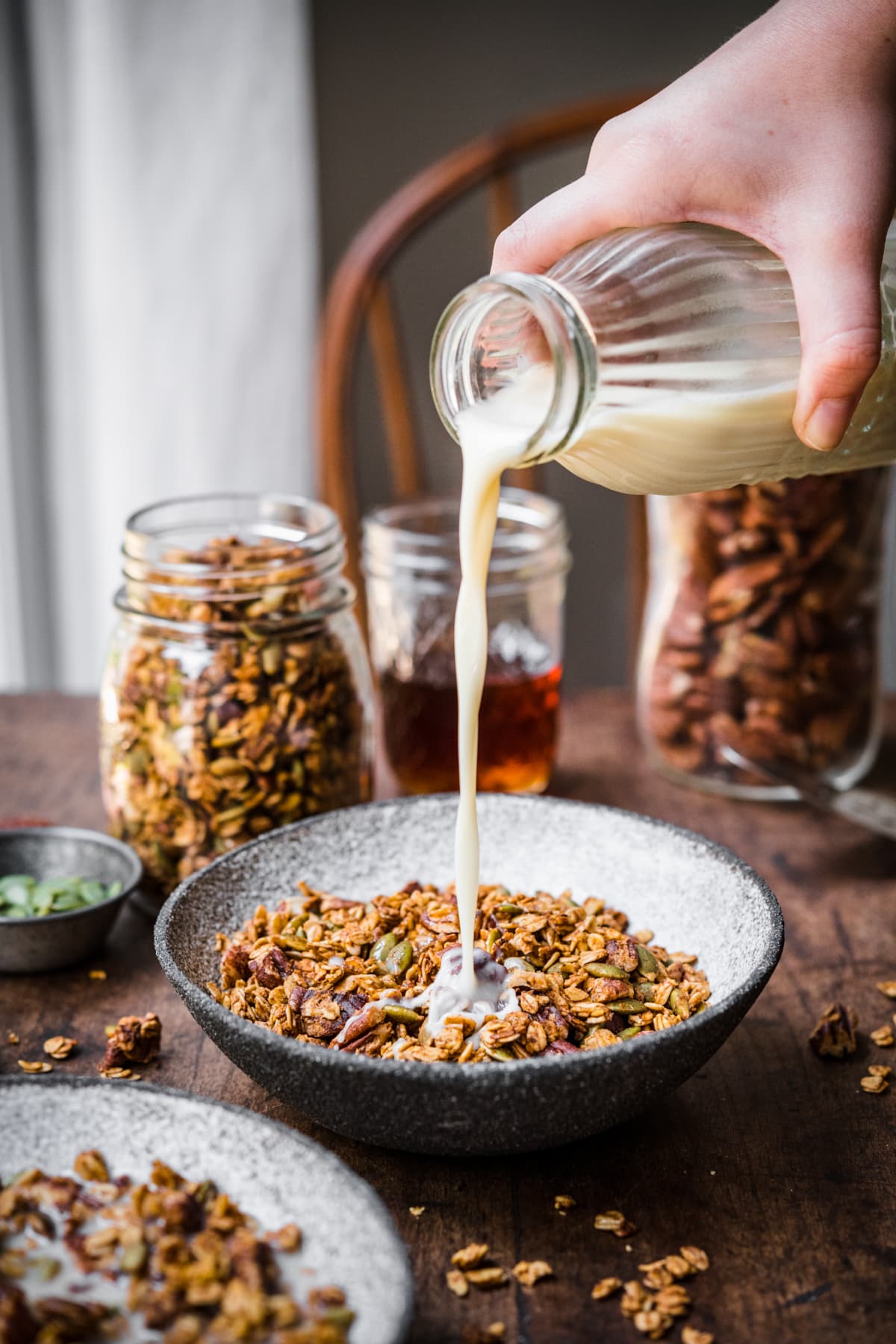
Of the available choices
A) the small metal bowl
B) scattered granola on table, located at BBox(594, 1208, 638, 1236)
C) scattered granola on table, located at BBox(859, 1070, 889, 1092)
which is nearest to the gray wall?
the small metal bowl

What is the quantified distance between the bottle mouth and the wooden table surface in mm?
417

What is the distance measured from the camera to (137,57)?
2.03 m

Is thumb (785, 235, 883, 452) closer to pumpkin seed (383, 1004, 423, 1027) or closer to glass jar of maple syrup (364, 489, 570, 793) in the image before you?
pumpkin seed (383, 1004, 423, 1027)

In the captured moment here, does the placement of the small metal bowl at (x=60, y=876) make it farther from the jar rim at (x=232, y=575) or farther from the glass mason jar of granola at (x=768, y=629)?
the glass mason jar of granola at (x=768, y=629)

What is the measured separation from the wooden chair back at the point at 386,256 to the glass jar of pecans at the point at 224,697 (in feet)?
2.11

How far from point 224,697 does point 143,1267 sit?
478 mm

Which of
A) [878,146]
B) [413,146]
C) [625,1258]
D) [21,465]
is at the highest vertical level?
[413,146]

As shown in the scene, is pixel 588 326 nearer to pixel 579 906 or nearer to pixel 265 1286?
pixel 579 906

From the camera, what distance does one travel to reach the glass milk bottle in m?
0.78

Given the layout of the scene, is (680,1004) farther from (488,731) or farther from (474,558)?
(488,731)

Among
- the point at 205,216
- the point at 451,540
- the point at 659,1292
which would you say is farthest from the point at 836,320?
the point at 205,216

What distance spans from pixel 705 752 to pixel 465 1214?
0.67 m

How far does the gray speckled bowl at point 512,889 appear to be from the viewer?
70 cm

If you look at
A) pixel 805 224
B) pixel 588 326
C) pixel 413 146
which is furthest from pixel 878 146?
pixel 413 146
